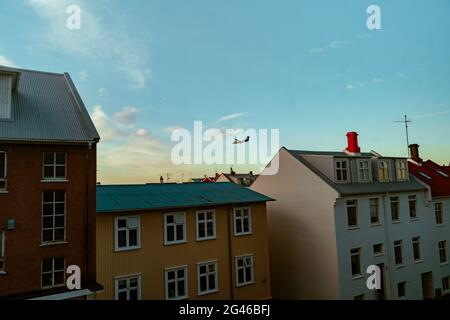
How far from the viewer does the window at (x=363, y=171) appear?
716 inches

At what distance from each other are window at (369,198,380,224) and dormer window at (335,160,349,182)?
6.35ft

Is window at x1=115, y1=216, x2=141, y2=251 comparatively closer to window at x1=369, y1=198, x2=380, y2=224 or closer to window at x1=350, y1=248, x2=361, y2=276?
window at x1=350, y1=248, x2=361, y2=276

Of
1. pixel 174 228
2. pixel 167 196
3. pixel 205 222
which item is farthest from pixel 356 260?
pixel 167 196

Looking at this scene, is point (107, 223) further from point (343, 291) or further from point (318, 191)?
point (343, 291)

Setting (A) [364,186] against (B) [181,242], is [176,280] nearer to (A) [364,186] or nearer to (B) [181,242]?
(B) [181,242]

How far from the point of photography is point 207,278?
49.0 ft

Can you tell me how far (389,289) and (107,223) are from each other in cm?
1507

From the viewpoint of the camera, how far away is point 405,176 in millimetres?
20094

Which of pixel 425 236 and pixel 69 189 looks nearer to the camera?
pixel 69 189

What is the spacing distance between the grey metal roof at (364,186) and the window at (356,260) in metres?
3.09

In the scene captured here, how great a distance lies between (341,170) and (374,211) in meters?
3.04

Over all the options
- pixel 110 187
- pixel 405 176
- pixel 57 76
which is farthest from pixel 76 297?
pixel 405 176
